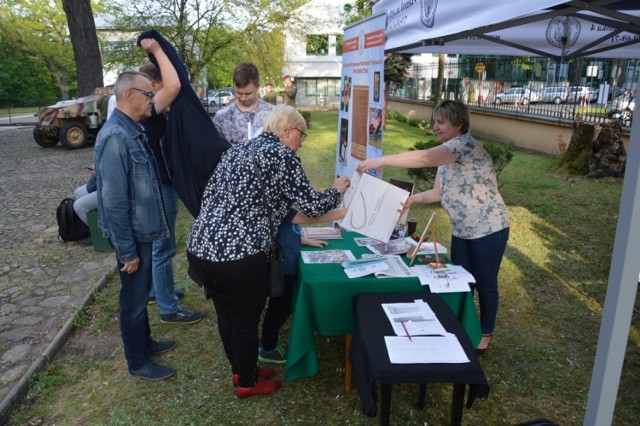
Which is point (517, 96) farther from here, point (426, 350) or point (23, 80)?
point (23, 80)

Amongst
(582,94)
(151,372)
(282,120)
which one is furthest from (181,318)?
(582,94)

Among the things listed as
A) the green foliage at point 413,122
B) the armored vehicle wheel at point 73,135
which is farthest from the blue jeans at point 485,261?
the green foliage at point 413,122

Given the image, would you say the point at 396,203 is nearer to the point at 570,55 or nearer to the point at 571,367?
the point at 571,367

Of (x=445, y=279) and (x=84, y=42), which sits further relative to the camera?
(x=84, y=42)

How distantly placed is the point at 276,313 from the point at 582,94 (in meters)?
12.1

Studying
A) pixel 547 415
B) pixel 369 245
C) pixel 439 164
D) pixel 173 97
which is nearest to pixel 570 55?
pixel 439 164

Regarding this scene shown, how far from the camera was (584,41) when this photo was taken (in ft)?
15.0

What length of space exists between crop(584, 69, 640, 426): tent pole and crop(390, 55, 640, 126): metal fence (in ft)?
36.2

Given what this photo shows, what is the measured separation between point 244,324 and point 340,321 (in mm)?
566

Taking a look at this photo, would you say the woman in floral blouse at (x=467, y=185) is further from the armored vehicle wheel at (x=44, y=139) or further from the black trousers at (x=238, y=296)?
the armored vehicle wheel at (x=44, y=139)

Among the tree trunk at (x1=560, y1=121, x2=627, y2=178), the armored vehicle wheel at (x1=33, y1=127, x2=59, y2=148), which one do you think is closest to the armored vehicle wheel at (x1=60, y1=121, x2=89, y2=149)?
the armored vehicle wheel at (x1=33, y1=127, x2=59, y2=148)

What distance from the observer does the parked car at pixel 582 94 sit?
12.1 m

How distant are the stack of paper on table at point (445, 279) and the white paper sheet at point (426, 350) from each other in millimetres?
534

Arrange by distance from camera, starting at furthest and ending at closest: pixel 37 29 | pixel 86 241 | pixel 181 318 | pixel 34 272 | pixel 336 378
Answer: pixel 37 29 → pixel 86 241 → pixel 34 272 → pixel 181 318 → pixel 336 378
